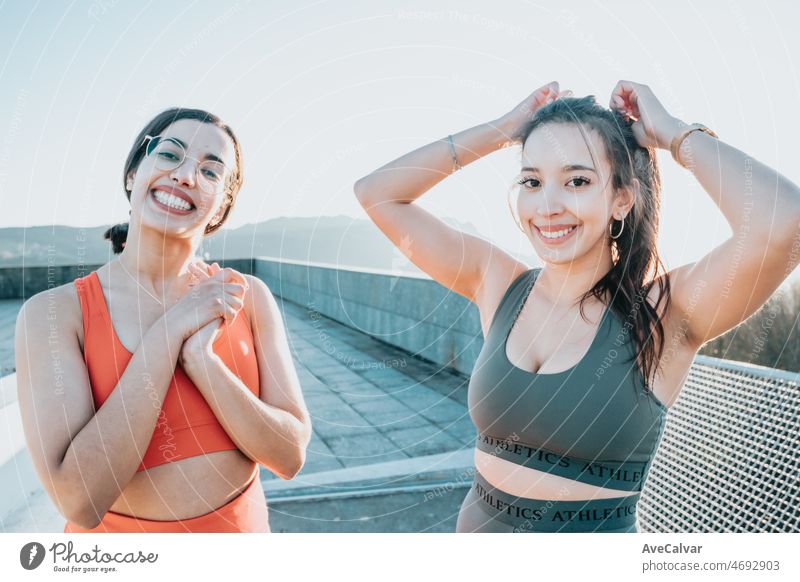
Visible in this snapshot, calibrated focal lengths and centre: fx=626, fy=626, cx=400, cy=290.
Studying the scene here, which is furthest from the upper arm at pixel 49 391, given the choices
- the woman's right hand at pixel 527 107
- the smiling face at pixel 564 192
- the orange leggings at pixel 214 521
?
the woman's right hand at pixel 527 107

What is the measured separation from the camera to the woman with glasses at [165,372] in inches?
31.0

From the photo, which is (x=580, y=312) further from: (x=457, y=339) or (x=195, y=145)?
(x=457, y=339)

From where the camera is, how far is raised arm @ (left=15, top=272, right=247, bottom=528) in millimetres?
775

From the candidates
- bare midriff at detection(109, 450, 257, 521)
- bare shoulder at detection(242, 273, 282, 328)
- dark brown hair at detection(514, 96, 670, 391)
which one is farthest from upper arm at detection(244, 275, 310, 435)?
dark brown hair at detection(514, 96, 670, 391)

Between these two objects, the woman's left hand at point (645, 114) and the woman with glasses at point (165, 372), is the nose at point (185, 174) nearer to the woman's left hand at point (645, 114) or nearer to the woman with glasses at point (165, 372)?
the woman with glasses at point (165, 372)

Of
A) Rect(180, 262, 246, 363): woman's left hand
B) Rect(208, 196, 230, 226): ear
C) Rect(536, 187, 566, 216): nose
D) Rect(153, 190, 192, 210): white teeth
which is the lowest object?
Rect(180, 262, 246, 363): woman's left hand

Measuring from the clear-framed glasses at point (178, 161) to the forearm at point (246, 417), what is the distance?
0.84 ft

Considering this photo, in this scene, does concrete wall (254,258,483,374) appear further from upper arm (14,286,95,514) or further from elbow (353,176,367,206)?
upper arm (14,286,95,514)

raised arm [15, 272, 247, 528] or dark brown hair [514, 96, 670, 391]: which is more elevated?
dark brown hair [514, 96, 670, 391]

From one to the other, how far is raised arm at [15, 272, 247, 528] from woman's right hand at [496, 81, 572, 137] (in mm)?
690

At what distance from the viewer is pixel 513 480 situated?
96 cm

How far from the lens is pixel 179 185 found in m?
0.89

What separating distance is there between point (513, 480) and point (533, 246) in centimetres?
37
